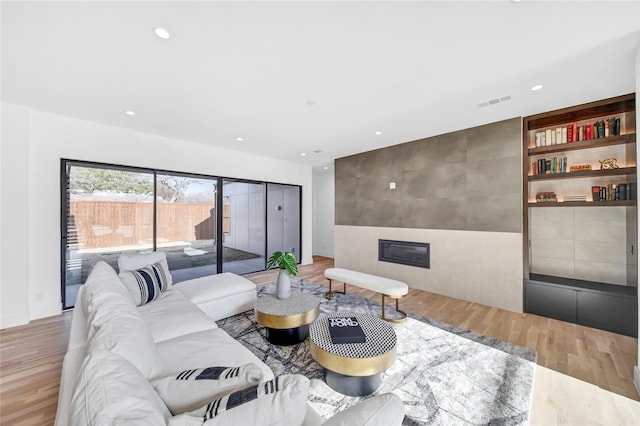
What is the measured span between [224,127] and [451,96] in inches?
125

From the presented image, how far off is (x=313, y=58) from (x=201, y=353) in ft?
8.01

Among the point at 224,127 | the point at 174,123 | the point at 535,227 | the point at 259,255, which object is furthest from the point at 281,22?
the point at 259,255

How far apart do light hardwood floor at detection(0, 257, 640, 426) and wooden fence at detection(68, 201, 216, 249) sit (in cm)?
110

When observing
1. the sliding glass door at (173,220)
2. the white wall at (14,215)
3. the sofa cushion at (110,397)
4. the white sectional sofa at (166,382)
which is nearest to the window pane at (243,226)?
the sliding glass door at (173,220)

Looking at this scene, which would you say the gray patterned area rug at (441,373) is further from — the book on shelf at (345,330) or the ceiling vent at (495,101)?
the ceiling vent at (495,101)

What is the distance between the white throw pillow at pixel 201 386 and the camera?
975 mm

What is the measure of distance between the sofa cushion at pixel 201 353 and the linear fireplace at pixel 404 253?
362 cm

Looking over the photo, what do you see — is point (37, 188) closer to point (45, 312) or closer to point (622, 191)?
point (45, 312)

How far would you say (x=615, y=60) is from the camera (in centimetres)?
222

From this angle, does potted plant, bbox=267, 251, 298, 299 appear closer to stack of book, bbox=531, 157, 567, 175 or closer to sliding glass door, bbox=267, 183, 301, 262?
sliding glass door, bbox=267, 183, 301, 262

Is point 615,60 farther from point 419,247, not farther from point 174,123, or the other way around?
point 174,123

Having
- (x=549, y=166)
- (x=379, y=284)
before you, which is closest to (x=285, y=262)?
(x=379, y=284)

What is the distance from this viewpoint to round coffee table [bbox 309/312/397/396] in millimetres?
1782

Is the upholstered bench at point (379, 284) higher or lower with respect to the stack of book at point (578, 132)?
lower
